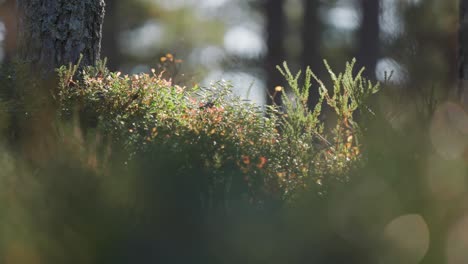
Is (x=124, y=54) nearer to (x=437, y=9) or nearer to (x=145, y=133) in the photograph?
(x=437, y=9)

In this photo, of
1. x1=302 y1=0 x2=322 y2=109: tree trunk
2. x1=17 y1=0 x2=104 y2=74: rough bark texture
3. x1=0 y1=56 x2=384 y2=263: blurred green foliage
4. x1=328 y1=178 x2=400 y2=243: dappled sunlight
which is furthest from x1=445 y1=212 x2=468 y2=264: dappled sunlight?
x1=302 y1=0 x2=322 y2=109: tree trunk

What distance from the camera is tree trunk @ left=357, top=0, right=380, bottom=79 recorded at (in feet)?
53.3

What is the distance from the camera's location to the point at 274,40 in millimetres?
16922

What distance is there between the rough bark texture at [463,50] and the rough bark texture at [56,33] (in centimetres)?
386

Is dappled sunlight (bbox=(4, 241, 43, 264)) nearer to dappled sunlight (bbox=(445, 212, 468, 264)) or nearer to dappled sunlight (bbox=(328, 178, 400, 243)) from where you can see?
dappled sunlight (bbox=(328, 178, 400, 243))

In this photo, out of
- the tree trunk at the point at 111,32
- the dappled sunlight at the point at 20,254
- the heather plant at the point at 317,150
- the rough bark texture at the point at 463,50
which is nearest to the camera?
the dappled sunlight at the point at 20,254

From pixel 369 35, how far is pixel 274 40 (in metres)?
2.19

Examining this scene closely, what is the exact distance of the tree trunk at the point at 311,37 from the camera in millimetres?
17391

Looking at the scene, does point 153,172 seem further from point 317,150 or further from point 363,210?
point 317,150

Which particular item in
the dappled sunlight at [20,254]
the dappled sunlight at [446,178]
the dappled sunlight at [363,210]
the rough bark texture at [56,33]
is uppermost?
the rough bark texture at [56,33]

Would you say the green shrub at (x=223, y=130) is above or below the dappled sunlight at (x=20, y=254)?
above

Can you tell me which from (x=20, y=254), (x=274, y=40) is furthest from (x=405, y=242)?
(x=274, y=40)

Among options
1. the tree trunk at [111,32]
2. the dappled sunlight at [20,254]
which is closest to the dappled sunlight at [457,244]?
the dappled sunlight at [20,254]

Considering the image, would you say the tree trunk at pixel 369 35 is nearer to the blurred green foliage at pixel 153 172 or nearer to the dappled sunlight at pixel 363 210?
the blurred green foliage at pixel 153 172
